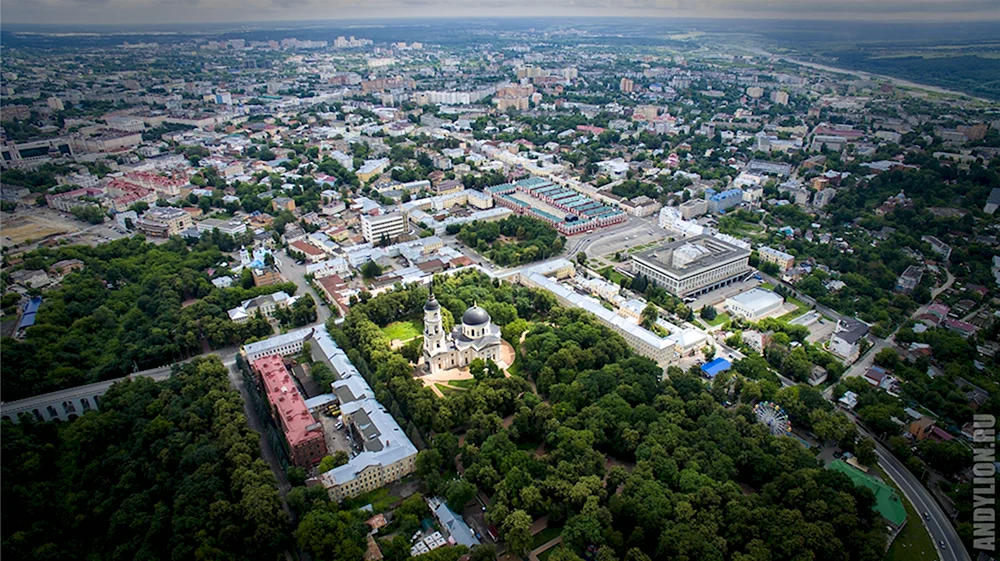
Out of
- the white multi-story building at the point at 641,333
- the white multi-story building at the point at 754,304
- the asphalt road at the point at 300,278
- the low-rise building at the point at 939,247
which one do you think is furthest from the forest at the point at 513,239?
the low-rise building at the point at 939,247

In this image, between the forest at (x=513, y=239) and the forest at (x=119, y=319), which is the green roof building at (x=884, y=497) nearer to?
the forest at (x=513, y=239)

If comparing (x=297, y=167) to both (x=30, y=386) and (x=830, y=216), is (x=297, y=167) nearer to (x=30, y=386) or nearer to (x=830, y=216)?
(x=30, y=386)

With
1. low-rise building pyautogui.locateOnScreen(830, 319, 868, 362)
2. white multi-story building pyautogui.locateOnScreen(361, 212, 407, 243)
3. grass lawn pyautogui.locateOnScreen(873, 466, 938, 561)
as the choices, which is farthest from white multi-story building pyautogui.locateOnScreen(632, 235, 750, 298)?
white multi-story building pyautogui.locateOnScreen(361, 212, 407, 243)

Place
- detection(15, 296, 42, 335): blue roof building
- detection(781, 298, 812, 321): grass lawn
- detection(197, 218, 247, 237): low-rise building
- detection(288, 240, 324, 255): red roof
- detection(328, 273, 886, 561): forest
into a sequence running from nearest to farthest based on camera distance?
1. detection(328, 273, 886, 561): forest
2. detection(15, 296, 42, 335): blue roof building
3. detection(781, 298, 812, 321): grass lawn
4. detection(288, 240, 324, 255): red roof
5. detection(197, 218, 247, 237): low-rise building

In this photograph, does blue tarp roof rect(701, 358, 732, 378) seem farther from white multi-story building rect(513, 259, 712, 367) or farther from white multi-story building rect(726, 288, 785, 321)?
white multi-story building rect(726, 288, 785, 321)

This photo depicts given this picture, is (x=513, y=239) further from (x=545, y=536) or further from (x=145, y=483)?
(x=145, y=483)

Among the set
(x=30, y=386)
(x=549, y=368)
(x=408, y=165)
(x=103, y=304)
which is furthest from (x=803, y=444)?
(x=408, y=165)
